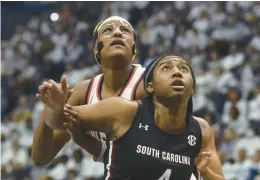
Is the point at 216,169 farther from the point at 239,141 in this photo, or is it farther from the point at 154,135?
the point at 239,141

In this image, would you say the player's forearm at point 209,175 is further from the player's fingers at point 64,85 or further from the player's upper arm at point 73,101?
the player's upper arm at point 73,101

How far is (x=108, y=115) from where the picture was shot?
143 inches

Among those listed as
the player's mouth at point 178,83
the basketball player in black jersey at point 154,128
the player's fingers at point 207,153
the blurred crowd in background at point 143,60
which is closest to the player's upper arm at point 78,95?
the basketball player in black jersey at point 154,128

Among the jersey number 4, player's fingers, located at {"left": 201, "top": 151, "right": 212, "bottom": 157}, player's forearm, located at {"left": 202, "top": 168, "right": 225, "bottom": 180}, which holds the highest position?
player's fingers, located at {"left": 201, "top": 151, "right": 212, "bottom": 157}

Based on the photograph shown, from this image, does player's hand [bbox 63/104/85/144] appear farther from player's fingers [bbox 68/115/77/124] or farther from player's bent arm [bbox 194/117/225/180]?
player's bent arm [bbox 194/117/225/180]

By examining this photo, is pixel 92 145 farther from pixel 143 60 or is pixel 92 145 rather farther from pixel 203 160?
pixel 143 60

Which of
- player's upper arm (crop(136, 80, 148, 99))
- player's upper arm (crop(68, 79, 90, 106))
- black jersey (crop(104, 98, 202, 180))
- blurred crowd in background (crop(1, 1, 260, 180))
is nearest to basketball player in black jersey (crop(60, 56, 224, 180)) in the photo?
black jersey (crop(104, 98, 202, 180))

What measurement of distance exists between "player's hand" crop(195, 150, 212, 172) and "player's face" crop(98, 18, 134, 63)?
3.47 ft

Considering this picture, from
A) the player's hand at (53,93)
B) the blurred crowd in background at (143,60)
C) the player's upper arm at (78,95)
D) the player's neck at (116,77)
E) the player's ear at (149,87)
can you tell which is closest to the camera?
the player's hand at (53,93)

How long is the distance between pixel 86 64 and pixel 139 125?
956 cm

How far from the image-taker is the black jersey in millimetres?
3639

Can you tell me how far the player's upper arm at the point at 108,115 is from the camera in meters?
3.65

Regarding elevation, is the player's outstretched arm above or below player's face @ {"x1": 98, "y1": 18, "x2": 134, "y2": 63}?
below

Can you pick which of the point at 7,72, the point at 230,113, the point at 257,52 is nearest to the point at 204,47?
the point at 257,52
